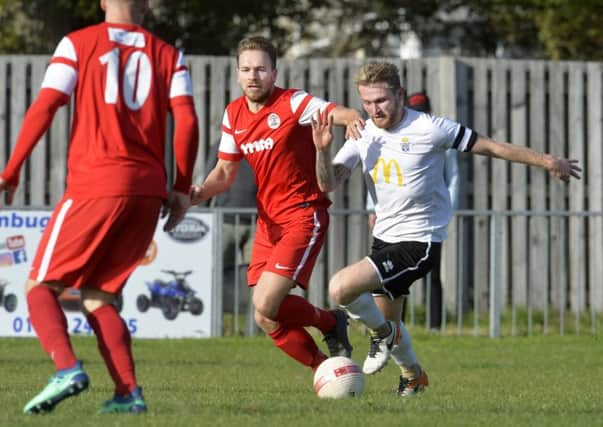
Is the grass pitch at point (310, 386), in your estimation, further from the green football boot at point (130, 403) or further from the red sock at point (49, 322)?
the red sock at point (49, 322)

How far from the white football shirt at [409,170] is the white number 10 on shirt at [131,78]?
2.50m

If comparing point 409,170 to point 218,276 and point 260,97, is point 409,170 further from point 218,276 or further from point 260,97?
point 218,276

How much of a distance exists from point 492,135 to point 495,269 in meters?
2.49

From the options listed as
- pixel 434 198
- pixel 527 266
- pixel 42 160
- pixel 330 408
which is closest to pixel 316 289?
pixel 527 266

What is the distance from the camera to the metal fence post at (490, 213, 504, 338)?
14359mm

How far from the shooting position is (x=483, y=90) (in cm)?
1634

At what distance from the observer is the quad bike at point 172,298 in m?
13.9

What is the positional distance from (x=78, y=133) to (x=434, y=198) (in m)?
2.91

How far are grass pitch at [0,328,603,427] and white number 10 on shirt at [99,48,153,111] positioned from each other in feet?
4.65

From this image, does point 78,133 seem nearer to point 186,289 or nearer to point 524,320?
point 186,289

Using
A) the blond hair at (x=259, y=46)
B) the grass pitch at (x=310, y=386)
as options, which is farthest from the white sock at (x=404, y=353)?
the blond hair at (x=259, y=46)

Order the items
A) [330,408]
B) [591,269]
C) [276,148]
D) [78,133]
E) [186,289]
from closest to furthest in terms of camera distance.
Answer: [78,133], [330,408], [276,148], [186,289], [591,269]

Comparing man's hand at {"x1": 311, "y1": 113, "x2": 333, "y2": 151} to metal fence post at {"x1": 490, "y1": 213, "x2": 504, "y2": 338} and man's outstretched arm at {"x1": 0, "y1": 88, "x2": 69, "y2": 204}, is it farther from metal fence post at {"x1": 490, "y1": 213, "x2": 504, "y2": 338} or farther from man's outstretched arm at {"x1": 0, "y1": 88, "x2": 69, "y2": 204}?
metal fence post at {"x1": 490, "y1": 213, "x2": 504, "y2": 338}

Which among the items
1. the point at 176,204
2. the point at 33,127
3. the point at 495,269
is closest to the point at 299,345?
the point at 176,204
